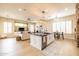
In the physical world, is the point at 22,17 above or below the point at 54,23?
above

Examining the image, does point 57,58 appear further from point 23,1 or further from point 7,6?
point 7,6

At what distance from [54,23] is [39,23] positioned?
→ 579 mm

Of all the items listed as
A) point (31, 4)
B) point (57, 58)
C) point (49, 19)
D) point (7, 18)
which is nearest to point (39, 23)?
point (49, 19)

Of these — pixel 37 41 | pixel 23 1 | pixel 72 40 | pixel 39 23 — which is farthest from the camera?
pixel 37 41


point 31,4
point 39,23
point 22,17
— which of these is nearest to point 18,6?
point 31,4

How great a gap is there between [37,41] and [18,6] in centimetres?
222

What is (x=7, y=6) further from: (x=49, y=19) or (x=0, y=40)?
(x=49, y=19)

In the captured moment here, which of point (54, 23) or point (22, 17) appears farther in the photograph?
point (54, 23)

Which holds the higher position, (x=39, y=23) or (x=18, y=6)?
(x=18, y=6)

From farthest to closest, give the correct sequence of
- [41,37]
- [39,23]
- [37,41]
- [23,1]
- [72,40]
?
[37,41], [41,37], [72,40], [39,23], [23,1]

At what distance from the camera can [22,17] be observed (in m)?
3.10

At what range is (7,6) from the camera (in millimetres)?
2459

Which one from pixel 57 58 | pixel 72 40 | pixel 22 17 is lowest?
pixel 57 58

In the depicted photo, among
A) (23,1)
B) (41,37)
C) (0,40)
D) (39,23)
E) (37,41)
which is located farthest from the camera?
(37,41)
